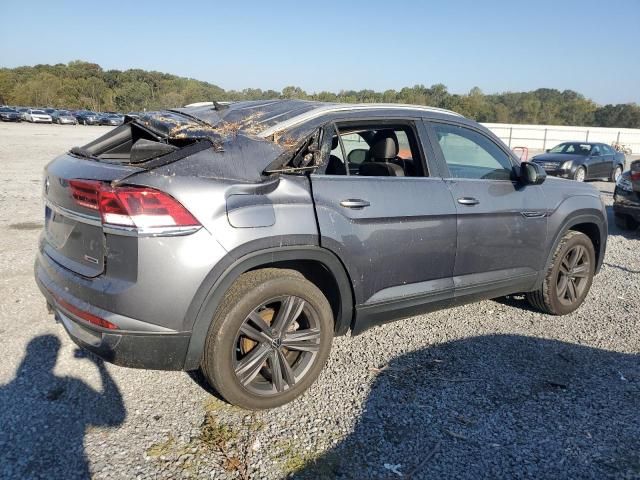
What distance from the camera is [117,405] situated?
9.34 ft

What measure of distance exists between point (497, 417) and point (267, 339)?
1460 mm

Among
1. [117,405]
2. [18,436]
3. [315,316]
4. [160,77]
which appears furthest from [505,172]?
[160,77]

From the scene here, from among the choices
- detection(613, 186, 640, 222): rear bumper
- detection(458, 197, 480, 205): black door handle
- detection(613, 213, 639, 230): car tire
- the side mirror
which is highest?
the side mirror

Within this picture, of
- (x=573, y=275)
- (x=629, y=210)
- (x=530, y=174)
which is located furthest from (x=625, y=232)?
(x=530, y=174)

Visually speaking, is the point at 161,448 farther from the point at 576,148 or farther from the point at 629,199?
the point at 576,148

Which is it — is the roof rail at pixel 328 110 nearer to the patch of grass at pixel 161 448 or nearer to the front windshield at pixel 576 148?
the patch of grass at pixel 161 448

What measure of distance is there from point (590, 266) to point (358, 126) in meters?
2.93

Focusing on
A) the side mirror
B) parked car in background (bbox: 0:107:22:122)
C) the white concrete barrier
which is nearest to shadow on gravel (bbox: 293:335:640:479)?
the side mirror

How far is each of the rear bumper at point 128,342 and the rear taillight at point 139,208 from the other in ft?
1.59

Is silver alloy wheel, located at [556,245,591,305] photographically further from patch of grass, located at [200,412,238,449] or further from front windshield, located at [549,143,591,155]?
front windshield, located at [549,143,591,155]

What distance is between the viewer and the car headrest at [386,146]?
142 inches

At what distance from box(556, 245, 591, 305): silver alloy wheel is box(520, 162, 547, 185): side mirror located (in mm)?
995

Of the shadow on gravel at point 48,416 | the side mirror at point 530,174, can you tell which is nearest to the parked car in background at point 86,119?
the shadow on gravel at point 48,416

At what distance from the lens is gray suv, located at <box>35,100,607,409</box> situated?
8.00 feet
